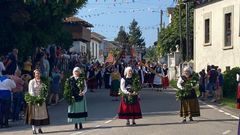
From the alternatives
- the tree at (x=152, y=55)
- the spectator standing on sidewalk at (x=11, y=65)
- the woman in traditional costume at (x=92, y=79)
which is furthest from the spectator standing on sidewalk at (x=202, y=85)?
the tree at (x=152, y=55)

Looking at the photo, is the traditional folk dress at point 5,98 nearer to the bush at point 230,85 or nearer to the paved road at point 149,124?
the paved road at point 149,124

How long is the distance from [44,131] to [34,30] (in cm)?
1080

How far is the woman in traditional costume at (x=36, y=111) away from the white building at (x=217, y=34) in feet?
69.7

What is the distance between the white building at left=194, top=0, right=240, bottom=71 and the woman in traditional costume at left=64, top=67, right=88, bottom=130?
20.6 m

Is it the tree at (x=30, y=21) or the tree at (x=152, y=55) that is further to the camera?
the tree at (x=152, y=55)

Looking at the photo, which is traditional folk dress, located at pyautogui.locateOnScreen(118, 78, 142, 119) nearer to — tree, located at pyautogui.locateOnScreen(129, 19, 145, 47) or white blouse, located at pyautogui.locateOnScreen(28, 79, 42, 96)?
white blouse, located at pyautogui.locateOnScreen(28, 79, 42, 96)

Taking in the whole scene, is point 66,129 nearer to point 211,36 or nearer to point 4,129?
point 4,129

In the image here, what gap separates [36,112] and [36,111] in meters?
0.03

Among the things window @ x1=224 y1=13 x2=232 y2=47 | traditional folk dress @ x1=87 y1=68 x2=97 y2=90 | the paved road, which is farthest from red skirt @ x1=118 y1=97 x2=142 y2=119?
window @ x1=224 y1=13 x2=232 y2=47

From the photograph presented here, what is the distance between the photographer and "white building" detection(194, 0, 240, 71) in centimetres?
3641

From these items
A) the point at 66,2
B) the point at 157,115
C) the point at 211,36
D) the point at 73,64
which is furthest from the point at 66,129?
the point at 211,36

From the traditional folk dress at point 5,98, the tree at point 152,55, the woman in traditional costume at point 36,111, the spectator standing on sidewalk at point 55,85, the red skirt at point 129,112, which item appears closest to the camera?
the woman in traditional costume at point 36,111

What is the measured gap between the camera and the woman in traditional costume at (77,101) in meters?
16.9

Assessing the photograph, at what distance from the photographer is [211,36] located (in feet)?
132
